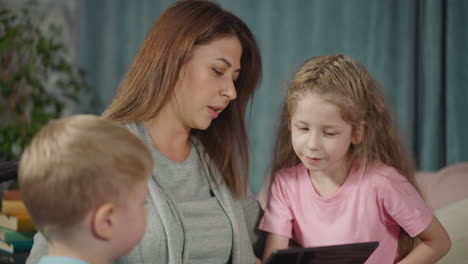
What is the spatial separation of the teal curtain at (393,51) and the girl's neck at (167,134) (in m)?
0.93

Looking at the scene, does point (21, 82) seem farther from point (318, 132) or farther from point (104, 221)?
point (104, 221)

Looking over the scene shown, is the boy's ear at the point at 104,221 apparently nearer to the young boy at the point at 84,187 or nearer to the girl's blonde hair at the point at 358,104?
the young boy at the point at 84,187

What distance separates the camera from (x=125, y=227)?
0.94m

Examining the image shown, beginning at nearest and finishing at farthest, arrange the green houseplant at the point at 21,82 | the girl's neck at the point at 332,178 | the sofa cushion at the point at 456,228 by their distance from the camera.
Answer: the girl's neck at the point at 332,178 → the sofa cushion at the point at 456,228 → the green houseplant at the point at 21,82

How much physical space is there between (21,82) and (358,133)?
229 cm

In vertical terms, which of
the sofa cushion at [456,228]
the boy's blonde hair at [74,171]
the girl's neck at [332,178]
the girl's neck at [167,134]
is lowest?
the sofa cushion at [456,228]

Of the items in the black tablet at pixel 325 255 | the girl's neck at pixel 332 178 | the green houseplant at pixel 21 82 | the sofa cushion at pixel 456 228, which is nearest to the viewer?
the black tablet at pixel 325 255

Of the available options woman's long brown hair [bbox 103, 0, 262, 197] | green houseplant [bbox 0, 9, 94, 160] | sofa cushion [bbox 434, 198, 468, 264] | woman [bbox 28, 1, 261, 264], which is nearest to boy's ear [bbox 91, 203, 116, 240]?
woman [bbox 28, 1, 261, 264]

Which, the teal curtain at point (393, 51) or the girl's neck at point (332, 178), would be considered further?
the teal curtain at point (393, 51)

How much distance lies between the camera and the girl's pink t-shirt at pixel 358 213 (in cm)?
145

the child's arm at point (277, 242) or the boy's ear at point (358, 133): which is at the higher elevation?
the boy's ear at point (358, 133)

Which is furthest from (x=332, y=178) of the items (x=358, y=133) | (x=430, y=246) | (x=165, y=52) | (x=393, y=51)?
(x=393, y=51)

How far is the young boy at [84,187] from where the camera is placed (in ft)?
2.91

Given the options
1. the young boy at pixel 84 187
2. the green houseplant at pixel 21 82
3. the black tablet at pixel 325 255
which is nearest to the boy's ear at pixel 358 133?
the black tablet at pixel 325 255
